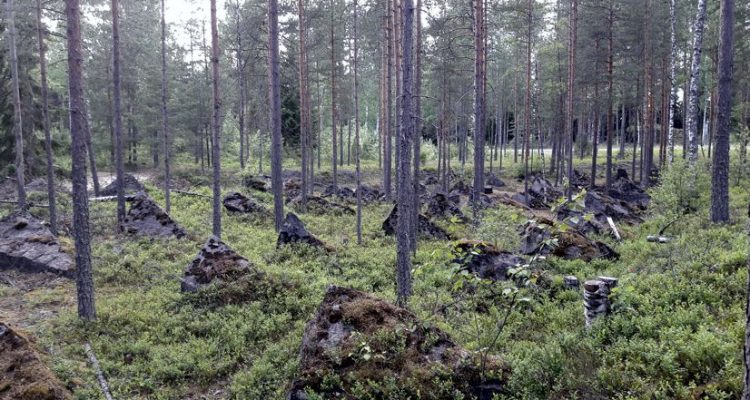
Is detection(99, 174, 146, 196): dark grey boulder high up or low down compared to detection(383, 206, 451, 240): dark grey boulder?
up

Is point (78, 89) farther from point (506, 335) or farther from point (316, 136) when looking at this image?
point (316, 136)

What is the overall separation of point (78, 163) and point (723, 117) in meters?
14.4

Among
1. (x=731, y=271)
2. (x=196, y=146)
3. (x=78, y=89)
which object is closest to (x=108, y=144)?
(x=196, y=146)

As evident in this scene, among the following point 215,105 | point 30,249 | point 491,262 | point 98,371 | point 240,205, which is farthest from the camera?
point 240,205

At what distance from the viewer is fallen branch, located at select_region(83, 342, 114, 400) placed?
247 inches

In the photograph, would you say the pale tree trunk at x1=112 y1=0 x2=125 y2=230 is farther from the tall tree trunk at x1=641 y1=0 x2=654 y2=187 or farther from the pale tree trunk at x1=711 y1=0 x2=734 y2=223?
the tall tree trunk at x1=641 y1=0 x2=654 y2=187

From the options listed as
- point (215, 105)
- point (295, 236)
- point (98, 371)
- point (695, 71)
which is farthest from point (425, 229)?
point (98, 371)

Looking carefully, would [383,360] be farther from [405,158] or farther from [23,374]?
[23,374]

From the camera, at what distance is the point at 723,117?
11.4 metres

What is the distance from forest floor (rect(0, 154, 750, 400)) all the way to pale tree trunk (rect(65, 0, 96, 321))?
1.68 ft

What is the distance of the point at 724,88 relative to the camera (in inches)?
445

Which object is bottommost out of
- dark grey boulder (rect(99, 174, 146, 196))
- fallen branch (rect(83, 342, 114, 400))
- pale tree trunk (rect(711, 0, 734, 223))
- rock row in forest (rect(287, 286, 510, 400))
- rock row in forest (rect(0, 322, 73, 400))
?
fallen branch (rect(83, 342, 114, 400))

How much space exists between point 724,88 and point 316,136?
2772 cm

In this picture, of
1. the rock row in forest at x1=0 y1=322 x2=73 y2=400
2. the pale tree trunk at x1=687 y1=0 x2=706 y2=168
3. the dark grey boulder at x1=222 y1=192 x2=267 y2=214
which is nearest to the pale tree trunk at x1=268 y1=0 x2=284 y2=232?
the dark grey boulder at x1=222 y1=192 x2=267 y2=214
